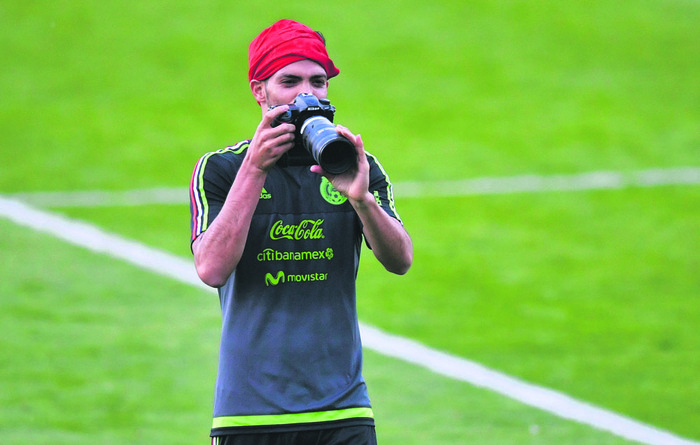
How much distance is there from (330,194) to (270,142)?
0.42 m

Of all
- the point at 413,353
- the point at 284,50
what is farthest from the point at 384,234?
the point at 413,353

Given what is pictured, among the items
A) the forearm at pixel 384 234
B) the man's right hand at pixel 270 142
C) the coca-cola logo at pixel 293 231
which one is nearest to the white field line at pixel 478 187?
the coca-cola logo at pixel 293 231

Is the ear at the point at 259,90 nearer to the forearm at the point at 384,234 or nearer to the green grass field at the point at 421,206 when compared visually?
the forearm at the point at 384,234

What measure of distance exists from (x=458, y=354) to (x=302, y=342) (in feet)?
15.9

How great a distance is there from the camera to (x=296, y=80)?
392 centimetres

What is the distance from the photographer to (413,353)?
8.52 metres

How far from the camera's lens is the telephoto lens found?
3480 millimetres

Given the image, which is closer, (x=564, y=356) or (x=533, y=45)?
(x=564, y=356)

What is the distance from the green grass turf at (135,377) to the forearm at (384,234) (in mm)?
3306

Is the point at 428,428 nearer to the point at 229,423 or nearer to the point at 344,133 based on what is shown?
the point at 229,423

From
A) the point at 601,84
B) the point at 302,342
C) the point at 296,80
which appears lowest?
the point at 302,342

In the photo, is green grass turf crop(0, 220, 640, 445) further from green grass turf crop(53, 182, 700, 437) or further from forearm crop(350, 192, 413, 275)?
forearm crop(350, 192, 413, 275)

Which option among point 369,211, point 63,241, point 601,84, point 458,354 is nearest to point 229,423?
point 369,211

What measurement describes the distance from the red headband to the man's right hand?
33 cm
